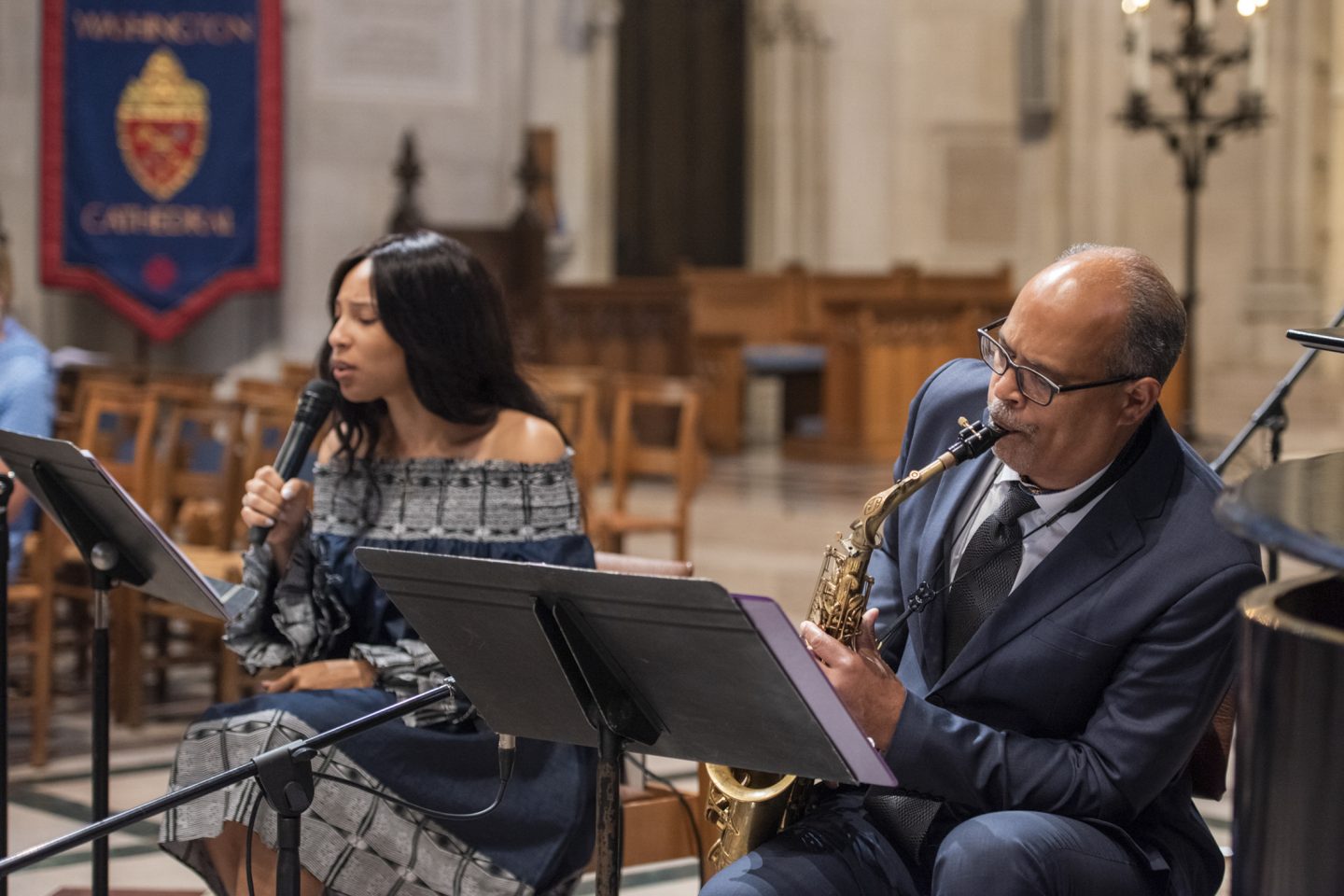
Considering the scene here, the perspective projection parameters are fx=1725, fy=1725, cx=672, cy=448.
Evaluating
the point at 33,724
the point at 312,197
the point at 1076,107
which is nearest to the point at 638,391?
the point at 33,724

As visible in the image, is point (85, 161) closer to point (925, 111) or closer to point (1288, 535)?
point (925, 111)

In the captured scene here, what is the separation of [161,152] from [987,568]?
9071 mm

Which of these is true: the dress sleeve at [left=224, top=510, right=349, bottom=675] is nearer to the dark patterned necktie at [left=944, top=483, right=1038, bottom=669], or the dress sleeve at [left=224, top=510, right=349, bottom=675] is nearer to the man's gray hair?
the dark patterned necktie at [left=944, top=483, right=1038, bottom=669]

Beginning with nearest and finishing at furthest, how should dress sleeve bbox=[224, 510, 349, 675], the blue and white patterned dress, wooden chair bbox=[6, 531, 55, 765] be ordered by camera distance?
the blue and white patterned dress → dress sleeve bbox=[224, 510, 349, 675] → wooden chair bbox=[6, 531, 55, 765]

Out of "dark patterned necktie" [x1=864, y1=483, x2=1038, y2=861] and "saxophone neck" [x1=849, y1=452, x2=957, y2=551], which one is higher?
"saxophone neck" [x1=849, y1=452, x2=957, y2=551]

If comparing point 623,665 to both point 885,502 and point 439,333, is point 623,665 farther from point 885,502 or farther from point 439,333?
point 439,333

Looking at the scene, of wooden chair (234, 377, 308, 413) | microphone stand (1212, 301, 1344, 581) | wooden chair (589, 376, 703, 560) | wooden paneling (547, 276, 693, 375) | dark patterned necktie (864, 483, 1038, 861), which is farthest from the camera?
wooden paneling (547, 276, 693, 375)

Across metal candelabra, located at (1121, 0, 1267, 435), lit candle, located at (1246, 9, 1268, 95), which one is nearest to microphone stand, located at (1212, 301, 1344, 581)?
metal candelabra, located at (1121, 0, 1267, 435)

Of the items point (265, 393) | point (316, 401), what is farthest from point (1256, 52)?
point (316, 401)

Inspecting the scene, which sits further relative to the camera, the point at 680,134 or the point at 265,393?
the point at 680,134

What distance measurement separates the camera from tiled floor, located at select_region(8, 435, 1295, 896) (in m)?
4.43

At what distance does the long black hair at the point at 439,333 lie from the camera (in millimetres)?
3457

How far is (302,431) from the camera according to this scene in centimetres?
331

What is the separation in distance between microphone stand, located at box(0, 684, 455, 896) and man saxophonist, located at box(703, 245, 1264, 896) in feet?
1.94
